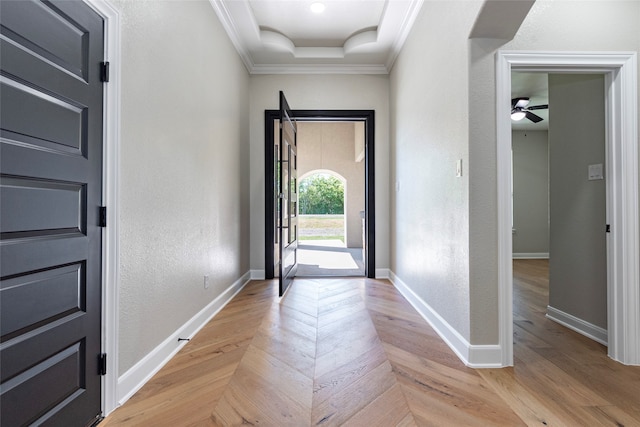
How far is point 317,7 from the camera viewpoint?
3303mm

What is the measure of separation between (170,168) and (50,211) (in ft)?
3.16

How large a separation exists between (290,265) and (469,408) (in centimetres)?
306

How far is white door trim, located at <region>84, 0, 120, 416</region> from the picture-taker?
5.07 ft

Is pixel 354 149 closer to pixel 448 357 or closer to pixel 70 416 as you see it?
pixel 448 357

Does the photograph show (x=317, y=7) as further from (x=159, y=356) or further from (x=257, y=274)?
(x=159, y=356)

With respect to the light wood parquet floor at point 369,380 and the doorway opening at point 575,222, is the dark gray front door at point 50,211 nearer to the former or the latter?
the light wood parquet floor at point 369,380

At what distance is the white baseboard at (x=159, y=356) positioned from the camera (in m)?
1.69

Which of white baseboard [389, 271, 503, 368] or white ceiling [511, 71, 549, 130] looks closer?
white baseboard [389, 271, 503, 368]

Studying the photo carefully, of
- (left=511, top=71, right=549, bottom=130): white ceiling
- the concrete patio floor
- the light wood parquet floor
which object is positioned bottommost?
the light wood parquet floor

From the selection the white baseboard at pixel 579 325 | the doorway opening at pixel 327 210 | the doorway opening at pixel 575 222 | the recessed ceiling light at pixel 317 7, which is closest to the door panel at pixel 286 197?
the recessed ceiling light at pixel 317 7

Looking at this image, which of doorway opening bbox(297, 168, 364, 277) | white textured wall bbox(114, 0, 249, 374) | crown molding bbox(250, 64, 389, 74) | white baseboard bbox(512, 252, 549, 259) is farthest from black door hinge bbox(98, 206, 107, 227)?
doorway opening bbox(297, 168, 364, 277)

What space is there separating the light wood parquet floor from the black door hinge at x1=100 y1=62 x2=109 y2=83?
5.12ft

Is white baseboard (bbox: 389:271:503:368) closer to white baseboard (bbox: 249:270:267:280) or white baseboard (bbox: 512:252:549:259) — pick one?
white baseboard (bbox: 249:270:267:280)

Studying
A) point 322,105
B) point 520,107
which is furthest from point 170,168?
point 520,107
